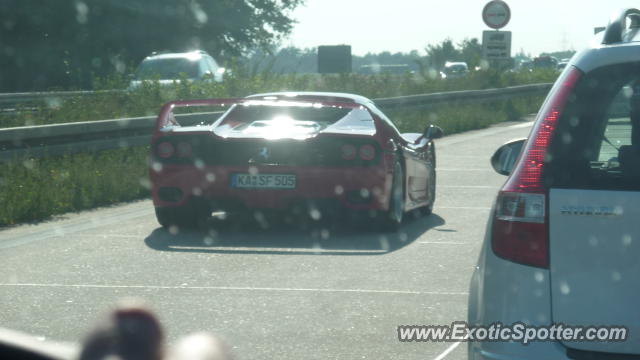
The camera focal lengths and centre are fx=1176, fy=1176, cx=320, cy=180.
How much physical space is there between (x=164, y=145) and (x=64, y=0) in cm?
3441

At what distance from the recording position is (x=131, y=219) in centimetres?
1132

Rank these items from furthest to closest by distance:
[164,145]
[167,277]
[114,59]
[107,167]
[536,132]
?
[114,59] < [107,167] < [164,145] < [167,277] < [536,132]

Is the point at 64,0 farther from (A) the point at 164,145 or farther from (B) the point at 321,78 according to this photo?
(A) the point at 164,145

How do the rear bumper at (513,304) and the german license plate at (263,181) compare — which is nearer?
the rear bumper at (513,304)

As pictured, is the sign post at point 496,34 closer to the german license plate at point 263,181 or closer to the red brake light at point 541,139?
the german license plate at point 263,181

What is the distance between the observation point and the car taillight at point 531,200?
3631mm

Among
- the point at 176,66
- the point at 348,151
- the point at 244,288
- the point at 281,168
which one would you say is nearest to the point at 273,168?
the point at 281,168

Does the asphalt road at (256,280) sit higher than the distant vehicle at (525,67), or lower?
higher

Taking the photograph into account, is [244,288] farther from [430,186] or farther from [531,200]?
[430,186]

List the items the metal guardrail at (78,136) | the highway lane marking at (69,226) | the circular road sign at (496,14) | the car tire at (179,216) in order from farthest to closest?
the circular road sign at (496,14) < the metal guardrail at (78,136) < the car tire at (179,216) < the highway lane marking at (69,226)

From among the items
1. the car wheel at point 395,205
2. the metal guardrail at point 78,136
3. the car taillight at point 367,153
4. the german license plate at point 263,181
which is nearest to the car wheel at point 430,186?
the car wheel at point 395,205

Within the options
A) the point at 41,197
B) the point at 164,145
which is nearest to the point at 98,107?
the point at 41,197

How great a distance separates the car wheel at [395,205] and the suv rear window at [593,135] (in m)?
6.39

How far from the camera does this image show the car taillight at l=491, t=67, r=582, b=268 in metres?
3.63
